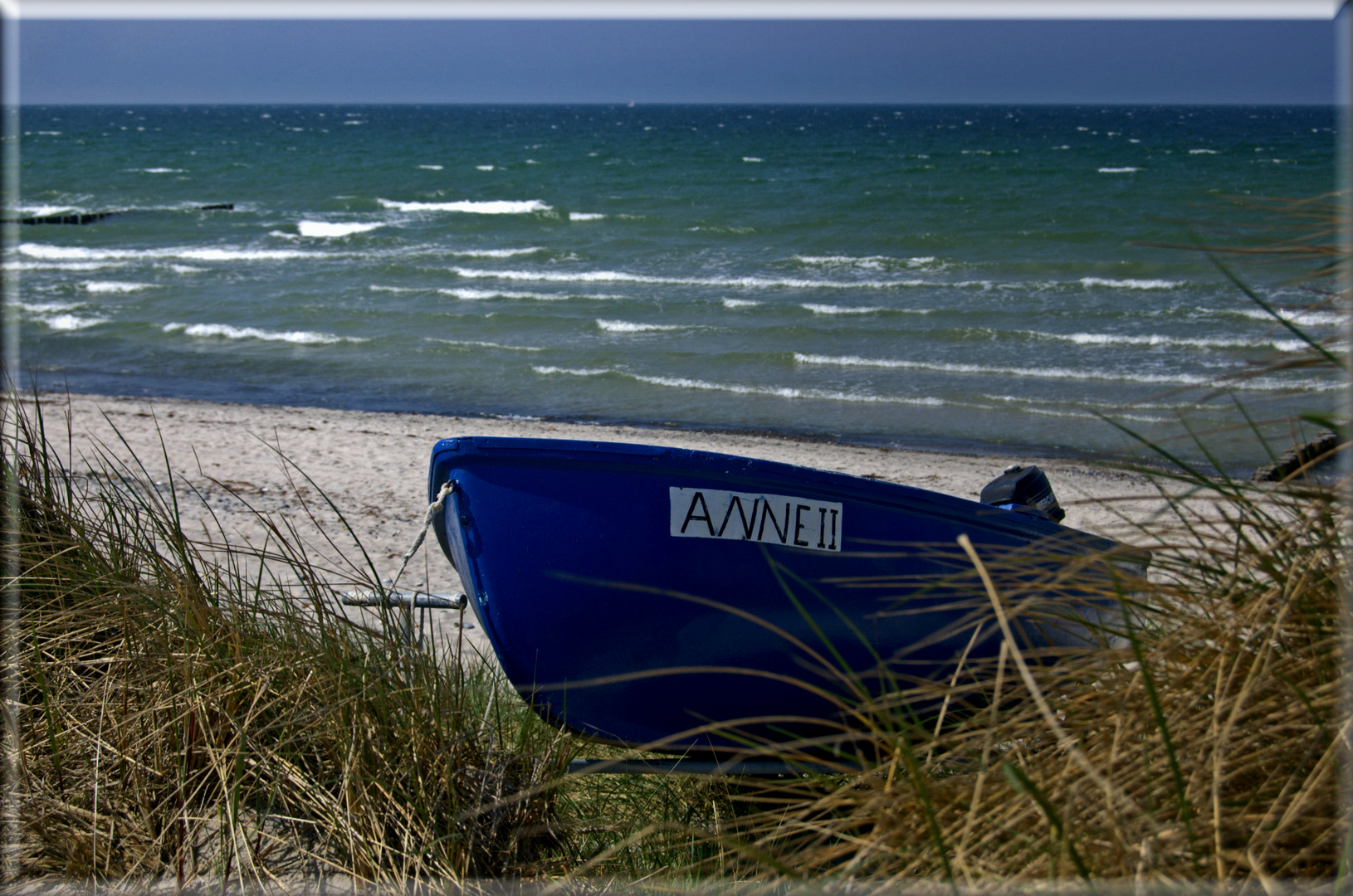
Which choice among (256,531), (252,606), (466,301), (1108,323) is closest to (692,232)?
(466,301)

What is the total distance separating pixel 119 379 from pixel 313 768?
40.0 feet

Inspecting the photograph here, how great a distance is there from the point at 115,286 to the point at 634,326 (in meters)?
10.6

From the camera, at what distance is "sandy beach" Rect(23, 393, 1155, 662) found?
21.7 ft

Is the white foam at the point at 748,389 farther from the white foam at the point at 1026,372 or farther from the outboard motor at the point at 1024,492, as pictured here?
the outboard motor at the point at 1024,492

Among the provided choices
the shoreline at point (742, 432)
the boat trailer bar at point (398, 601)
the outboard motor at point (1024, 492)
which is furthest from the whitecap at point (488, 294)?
the boat trailer bar at point (398, 601)

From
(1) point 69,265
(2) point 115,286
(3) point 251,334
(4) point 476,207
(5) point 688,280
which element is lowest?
(3) point 251,334

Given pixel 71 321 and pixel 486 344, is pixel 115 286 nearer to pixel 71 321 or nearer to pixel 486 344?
pixel 71 321

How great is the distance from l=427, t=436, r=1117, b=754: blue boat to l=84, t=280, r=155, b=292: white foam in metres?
18.0

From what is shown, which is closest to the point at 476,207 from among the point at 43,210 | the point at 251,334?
the point at 43,210

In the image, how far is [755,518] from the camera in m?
2.94

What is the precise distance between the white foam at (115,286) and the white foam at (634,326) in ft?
31.0

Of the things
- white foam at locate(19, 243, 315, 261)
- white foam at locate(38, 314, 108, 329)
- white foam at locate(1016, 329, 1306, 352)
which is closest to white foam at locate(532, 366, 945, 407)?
white foam at locate(1016, 329, 1306, 352)

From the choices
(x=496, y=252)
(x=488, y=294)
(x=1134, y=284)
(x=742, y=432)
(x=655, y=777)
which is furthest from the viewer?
(x=496, y=252)

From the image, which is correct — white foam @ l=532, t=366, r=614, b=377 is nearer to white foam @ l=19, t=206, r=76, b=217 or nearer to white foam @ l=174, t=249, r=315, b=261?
white foam @ l=174, t=249, r=315, b=261
